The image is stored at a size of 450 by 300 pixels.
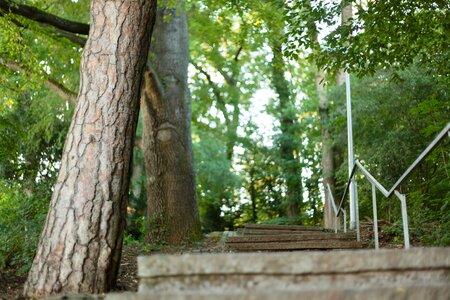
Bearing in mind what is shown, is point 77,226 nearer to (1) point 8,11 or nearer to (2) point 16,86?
(1) point 8,11

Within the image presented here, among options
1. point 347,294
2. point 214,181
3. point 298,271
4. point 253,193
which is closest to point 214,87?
point 253,193

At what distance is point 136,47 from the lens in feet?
16.2

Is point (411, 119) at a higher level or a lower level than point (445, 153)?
higher

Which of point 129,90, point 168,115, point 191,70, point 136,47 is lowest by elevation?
point 129,90

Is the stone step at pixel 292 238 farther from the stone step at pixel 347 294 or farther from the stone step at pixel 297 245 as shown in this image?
the stone step at pixel 347 294

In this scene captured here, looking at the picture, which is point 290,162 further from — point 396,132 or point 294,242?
point 294,242

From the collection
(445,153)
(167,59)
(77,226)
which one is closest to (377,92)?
(445,153)

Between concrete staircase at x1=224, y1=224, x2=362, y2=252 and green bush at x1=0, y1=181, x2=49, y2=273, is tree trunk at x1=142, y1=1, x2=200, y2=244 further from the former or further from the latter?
green bush at x1=0, y1=181, x2=49, y2=273

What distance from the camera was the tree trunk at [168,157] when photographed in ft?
31.8

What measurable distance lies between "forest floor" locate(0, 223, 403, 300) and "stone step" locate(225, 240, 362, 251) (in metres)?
0.30

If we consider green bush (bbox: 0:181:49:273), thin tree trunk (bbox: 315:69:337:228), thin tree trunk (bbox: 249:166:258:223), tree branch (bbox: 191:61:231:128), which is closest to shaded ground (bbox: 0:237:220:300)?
green bush (bbox: 0:181:49:273)

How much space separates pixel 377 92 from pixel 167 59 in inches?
202

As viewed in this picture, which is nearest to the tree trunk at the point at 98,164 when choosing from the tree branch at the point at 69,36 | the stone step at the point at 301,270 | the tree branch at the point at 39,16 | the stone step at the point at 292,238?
the stone step at the point at 301,270

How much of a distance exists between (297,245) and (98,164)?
149 inches
